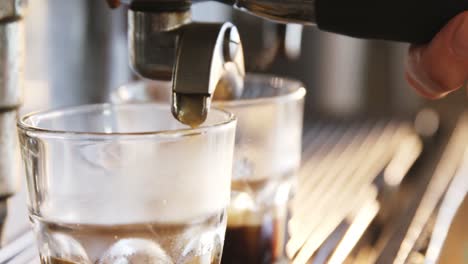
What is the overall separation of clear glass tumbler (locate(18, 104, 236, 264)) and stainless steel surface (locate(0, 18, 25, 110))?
0.12 meters

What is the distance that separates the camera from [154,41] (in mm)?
450

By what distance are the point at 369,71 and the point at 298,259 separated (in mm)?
877

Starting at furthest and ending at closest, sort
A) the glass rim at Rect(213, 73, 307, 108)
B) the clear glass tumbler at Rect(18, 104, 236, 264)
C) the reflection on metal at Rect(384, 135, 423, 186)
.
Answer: the reflection on metal at Rect(384, 135, 423, 186) → the glass rim at Rect(213, 73, 307, 108) → the clear glass tumbler at Rect(18, 104, 236, 264)

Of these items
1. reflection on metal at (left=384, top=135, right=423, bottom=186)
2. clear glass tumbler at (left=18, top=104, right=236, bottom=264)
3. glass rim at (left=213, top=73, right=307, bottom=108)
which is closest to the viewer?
clear glass tumbler at (left=18, top=104, right=236, bottom=264)

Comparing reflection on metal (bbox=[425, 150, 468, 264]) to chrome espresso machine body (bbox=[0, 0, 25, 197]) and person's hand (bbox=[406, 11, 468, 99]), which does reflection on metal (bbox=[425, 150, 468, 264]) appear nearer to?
person's hand (bbox=[406, 11, 468, 99])

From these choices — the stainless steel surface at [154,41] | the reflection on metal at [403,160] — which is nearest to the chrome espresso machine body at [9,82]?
the stainless steel surface at [154,41]

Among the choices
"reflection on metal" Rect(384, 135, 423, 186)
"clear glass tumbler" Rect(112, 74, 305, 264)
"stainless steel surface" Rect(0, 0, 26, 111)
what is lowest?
"reflection on metal" Rect(384, 135, 423, 186)

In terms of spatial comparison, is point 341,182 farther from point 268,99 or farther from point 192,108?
point 192,108

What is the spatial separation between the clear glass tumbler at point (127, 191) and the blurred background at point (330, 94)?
15 centimetres

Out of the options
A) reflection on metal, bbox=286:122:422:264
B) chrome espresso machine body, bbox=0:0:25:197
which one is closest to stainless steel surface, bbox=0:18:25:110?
chrome espresso machine body, bbox=0:0:25:197

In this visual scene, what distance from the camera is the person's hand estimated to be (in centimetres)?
39

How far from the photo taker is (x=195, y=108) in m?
0.41

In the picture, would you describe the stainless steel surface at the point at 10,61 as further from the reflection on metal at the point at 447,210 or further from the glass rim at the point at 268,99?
the reflection on metal at the point at 447,210

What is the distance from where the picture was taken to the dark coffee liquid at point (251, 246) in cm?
54
